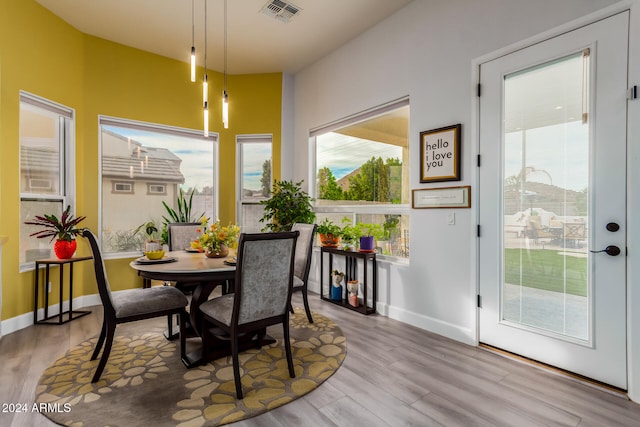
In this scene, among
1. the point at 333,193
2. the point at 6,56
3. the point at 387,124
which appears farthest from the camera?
the point at 333,193

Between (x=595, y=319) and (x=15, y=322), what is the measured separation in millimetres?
4883

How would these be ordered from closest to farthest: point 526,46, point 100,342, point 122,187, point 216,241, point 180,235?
1. point 100,342
2. point 526,46
3. point 216,241
4. point 180,235
5. point 122,187

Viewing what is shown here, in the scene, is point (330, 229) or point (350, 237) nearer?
point (350, 237)

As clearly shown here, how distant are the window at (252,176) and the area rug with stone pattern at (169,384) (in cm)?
252

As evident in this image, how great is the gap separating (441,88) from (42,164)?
4304 mm

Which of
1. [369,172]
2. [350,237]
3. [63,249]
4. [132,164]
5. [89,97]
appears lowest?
[63,249]

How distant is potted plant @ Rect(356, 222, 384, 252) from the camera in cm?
363

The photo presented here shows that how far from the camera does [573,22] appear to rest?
2.19 meters

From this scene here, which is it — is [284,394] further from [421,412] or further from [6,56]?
[6,56]

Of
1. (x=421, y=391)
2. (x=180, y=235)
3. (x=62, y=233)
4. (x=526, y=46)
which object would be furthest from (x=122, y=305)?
(x=526, y=46)

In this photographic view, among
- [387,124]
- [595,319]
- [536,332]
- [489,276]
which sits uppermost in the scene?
[387,124]

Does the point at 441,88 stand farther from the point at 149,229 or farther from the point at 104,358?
the point at 149,229

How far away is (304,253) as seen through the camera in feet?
11.1

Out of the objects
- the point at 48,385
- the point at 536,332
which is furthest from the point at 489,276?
the point at 48,385
